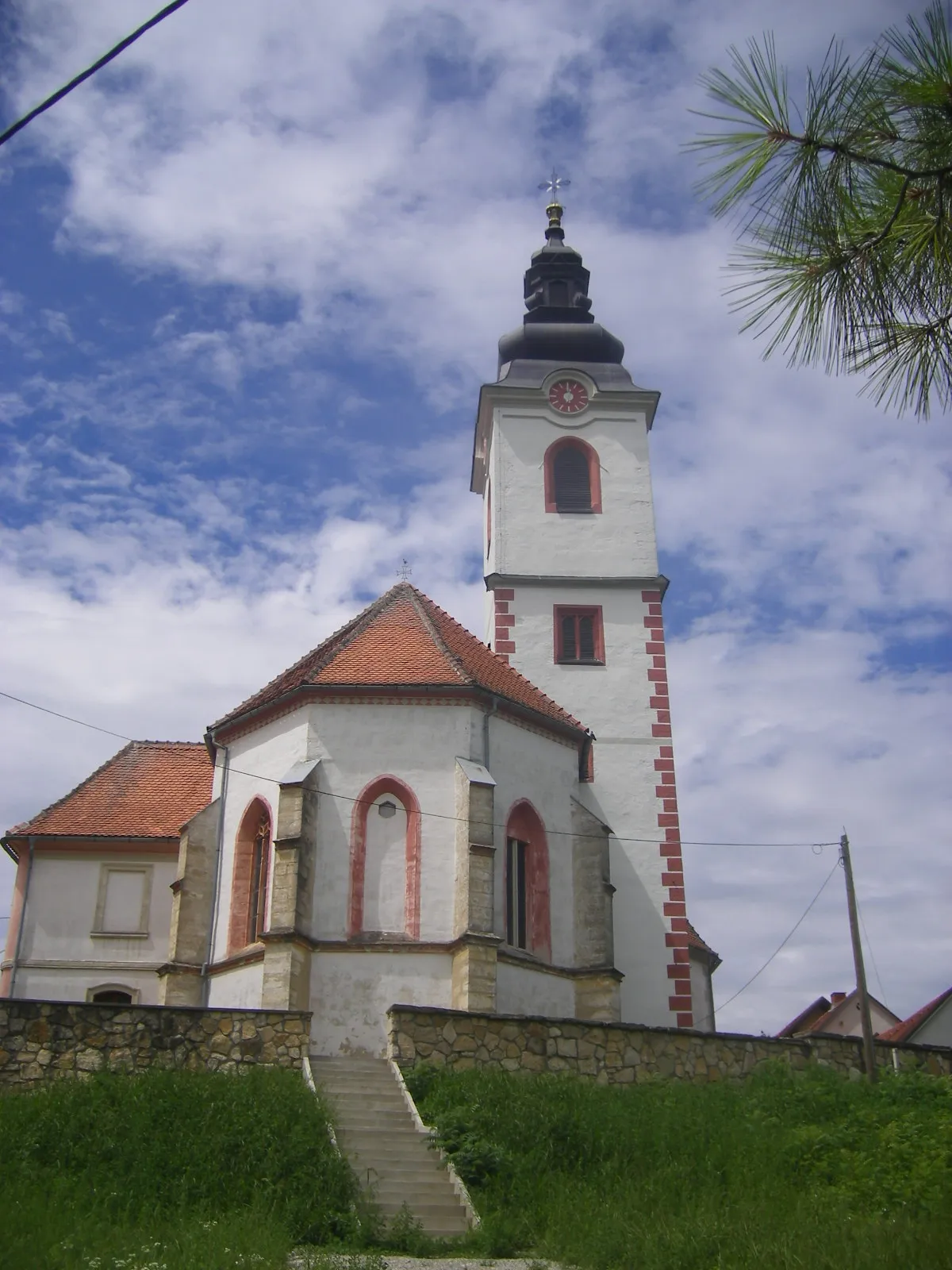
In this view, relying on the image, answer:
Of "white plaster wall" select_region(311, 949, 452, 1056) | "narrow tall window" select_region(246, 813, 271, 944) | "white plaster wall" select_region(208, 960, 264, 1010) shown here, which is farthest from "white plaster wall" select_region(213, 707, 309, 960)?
"white plaster wall" select_region(311, 949, 452, 1056)

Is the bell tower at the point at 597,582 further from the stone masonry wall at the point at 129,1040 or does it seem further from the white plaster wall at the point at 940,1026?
the white plaster wall at the point at 940,1026

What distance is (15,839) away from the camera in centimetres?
2689

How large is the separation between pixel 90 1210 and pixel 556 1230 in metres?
4.03

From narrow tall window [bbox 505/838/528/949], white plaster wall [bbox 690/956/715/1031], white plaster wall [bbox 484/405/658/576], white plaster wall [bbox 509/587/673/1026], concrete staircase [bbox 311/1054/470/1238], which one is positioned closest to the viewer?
concrete staircase [bbox 311/1054/470/1238]

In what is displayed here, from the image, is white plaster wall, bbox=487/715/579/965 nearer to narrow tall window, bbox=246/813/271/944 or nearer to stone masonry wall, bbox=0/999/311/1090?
narrow tall window, bbox=246/813/271/944

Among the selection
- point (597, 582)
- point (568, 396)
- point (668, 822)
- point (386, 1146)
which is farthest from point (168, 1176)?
point (568, 396)

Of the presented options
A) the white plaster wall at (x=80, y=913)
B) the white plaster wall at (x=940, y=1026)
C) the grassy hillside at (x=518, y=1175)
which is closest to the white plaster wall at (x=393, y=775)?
the grassy hillside at (x=518, y=1175)

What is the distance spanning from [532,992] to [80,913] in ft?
33.4

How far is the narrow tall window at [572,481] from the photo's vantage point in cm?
3123

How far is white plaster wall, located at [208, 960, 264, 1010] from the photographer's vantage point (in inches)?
816

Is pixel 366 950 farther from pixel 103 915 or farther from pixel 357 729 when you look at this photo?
pixel 103 915

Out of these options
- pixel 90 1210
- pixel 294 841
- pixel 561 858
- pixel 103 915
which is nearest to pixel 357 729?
pixel 294 841

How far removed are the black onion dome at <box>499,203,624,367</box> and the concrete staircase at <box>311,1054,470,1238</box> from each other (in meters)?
21.7

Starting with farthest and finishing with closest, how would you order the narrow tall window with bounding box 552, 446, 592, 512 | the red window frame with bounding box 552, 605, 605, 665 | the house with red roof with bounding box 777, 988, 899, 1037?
1. the house with red roof with bounding box 777, 988, 899, 1037
2. the narrow tall window with bounding box 552, 446, 592, 512
3. the red window frame with bounding box 552, 605, 605, 665
